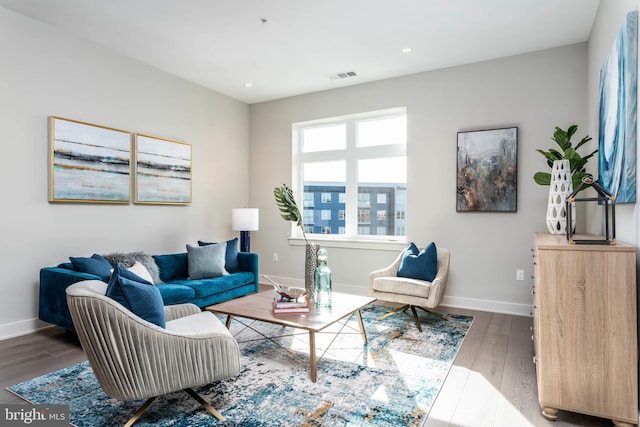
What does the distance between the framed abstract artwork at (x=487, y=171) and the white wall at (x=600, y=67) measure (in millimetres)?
754

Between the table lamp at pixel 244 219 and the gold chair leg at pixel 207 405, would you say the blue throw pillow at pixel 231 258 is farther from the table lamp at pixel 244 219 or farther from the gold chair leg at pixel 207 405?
the gold chair leg at pixel 207 405

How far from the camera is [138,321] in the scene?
1.81 metres

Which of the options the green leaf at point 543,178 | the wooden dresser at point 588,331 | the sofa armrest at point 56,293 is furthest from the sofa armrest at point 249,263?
the wooden dresser at point 588,331

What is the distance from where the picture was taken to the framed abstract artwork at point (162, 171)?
428 centimetres

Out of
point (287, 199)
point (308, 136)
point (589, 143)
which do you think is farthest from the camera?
point (308, 136)

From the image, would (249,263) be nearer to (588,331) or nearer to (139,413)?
(139,413)

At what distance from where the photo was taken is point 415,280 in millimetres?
3758

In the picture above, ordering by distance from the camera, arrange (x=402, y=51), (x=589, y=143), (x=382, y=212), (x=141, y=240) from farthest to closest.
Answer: (x=382, y=212) < (x=141, y=240) < (x=402, y=51) < (x=589, y=143)

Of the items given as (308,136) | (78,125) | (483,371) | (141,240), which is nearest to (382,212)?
(308,136)

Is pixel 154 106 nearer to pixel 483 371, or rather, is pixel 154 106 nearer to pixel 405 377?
pixel 405 377

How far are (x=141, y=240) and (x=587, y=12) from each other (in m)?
5.00

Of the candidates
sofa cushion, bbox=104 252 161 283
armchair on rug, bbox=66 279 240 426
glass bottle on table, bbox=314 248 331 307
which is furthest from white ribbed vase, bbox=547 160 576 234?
sofa cushion, bbox=104 252 161 283

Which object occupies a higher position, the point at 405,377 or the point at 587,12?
the point at 587,12

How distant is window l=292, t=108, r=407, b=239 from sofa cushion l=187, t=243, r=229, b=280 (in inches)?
68.3
